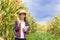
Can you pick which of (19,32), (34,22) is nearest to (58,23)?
(34,22)

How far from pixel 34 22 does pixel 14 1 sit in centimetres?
2200

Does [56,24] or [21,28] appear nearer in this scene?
[21,28]

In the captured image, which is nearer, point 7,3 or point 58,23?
point 7,3

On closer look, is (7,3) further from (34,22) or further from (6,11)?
(34,22)

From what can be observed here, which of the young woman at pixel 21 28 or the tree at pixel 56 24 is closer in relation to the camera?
the young woman at pixel 21 28

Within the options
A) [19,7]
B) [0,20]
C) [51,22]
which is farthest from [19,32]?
[51,22]

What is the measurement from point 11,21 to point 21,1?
134 centimetres

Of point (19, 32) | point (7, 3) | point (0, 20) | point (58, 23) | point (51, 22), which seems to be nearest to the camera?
point (19, 32)

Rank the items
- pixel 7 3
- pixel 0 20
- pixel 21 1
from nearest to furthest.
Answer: pixel 0 20 < pixel 7 3 < pixel 21 1

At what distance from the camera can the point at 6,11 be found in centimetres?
1133

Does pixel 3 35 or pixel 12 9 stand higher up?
pixel 12 9

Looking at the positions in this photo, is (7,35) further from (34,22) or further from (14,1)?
(34,22)

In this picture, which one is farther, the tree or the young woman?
the tree

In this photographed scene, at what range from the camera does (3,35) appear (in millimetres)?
11125
